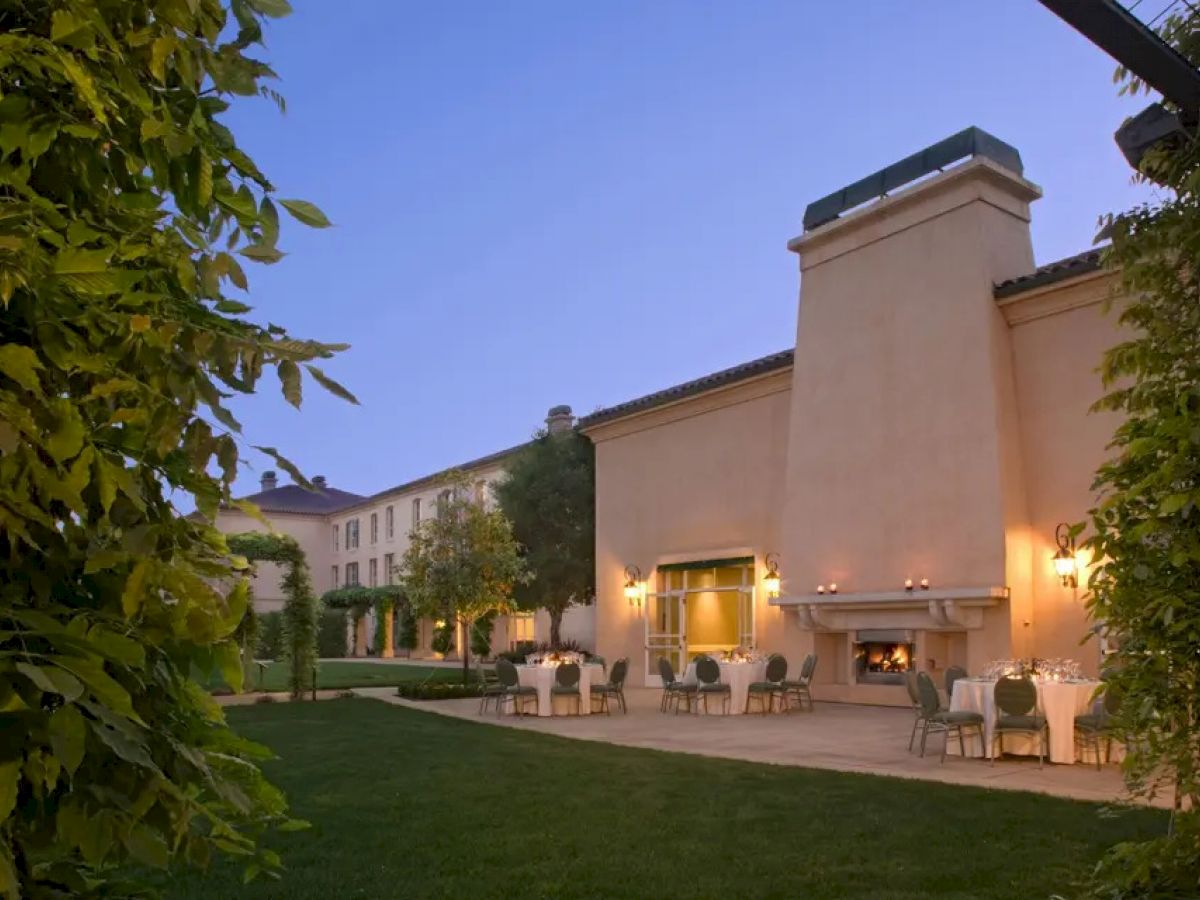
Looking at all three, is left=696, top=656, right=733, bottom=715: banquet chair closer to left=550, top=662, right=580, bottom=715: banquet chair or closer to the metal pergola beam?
left=550, top=662, right=580, bottom=715: banquet chair

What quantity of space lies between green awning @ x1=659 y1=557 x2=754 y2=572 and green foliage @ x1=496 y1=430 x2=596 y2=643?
20.0 feet

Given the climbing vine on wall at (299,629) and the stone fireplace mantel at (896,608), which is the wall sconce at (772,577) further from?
the climbing vine on wall at (299,629)

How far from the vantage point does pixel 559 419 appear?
1216 inches

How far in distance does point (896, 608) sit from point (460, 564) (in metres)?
7.97

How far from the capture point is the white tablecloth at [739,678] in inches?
587

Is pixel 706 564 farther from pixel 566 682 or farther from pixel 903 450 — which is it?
pixel 566 682

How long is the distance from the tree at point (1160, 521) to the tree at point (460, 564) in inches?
610

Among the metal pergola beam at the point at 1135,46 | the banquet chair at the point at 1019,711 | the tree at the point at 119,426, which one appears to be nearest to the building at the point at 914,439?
the banquet chair at the point at 1019,711

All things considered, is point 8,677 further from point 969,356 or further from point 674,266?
point 674,266

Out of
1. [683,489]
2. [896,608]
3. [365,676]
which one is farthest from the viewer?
[365,676]

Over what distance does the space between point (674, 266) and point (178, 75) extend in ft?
184

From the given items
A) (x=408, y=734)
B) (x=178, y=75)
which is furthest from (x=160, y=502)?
(x=408, y=734)

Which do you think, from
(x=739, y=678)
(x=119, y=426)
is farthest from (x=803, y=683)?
(x=119, y=426)

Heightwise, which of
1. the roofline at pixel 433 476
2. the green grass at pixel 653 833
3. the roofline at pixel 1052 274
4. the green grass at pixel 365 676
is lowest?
the green grass at pixel 365 676
